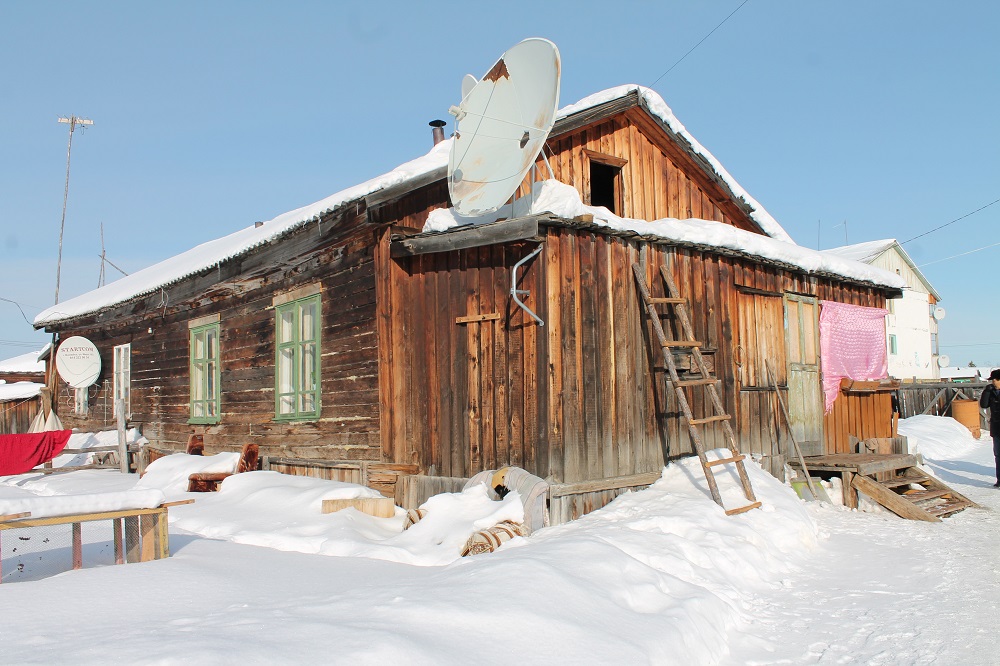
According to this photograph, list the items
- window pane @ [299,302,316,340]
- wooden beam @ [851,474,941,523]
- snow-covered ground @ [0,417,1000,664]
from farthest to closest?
window pane @ [299,302,316,340]
wooden beam @ [851,474,941,523]
snow-covered ground @ [0,417,1000,664]

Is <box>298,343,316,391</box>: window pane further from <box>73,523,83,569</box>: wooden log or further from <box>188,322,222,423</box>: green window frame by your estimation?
<box>73,523,83,569</box>: wooden log

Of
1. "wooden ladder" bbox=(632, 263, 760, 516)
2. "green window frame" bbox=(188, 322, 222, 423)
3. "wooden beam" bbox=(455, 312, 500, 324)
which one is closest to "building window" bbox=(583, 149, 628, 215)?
"wooden ladder" bbox=(632, 263, 760, 516)

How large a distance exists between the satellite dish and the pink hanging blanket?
20.1 feet

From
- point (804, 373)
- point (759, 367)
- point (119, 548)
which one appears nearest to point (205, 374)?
point (119, 548)

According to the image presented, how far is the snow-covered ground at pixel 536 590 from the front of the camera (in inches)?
139

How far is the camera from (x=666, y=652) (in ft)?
13.2

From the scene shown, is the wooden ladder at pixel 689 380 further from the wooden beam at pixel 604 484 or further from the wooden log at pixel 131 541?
the wooden log at pixel 131 541

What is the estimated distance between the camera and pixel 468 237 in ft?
25.6

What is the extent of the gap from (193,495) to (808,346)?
8535 millimetres

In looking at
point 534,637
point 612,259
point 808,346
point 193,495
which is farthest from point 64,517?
point 808,346

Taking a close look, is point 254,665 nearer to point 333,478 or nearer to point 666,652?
point 666,652

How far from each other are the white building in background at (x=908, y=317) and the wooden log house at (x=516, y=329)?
2392 centimetres

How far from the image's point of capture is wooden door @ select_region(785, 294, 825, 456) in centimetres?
1067

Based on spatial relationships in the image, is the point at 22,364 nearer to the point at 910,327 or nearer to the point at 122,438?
the point at 122,438
